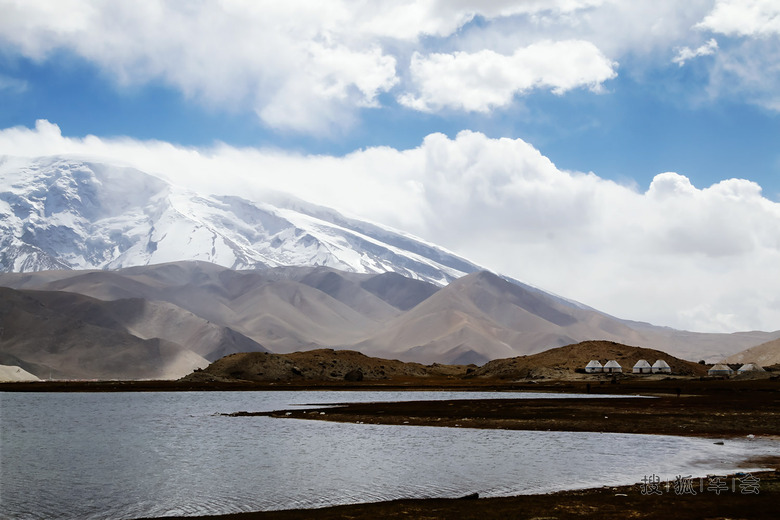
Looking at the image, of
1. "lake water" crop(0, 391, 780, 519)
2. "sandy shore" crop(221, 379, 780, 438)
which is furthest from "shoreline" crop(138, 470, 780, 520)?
"sandy shore" crop(221, 379, 780, 438)

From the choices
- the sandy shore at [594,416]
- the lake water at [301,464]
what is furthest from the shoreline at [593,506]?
the sandy shore at [594,416]

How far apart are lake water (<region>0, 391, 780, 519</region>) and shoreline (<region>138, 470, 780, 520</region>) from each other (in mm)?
2606

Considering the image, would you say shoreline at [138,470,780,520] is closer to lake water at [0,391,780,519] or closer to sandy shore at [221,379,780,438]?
lake water at [0,391,780,519]

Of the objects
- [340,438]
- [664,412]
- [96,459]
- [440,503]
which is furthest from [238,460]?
[664,412]

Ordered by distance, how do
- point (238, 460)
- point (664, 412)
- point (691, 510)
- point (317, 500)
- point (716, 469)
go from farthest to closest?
point (664, 412)
point (238, 460)
point (716, 469)
point (317, 500)
point (691, 510)

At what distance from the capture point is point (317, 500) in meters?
32.4

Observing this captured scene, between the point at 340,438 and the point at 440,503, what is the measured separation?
27455mm

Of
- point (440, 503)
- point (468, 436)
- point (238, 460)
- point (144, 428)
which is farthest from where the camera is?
point (144, 428)

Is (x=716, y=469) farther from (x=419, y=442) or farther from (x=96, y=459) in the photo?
(x=96, y=459)

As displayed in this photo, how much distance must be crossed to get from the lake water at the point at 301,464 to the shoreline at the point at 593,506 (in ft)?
8.55

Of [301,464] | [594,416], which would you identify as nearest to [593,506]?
[301,464]

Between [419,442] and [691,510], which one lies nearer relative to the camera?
[691,510]

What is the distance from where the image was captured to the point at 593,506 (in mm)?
27375

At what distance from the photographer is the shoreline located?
84.1ft
